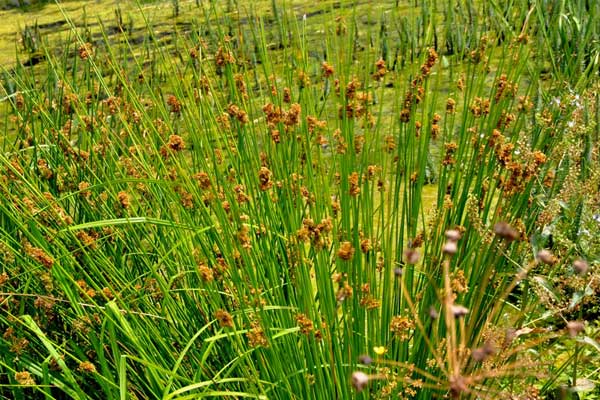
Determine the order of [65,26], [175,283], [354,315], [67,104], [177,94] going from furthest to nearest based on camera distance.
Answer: [65,26] → [67,104] → [175,283] → [177,94] → [354,315]

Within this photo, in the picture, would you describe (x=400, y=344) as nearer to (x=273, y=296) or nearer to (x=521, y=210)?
(x=273, y=296)

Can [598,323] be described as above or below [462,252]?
below

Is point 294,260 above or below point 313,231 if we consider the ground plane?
below

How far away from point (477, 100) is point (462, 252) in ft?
1.18

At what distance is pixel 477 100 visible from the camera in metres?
1.79

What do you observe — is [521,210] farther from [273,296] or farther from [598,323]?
[273,296]

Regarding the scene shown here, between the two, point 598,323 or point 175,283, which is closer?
point 175,283

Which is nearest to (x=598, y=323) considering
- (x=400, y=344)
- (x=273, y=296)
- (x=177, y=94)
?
(x=400, y=344)

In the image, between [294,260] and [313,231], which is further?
[294,260]

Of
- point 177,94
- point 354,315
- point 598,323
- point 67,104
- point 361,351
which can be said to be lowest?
point 598,323

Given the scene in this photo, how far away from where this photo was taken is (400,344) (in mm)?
1546

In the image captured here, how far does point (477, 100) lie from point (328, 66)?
43 centimetres

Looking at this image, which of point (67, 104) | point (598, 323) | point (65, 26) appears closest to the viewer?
point (598, 323)

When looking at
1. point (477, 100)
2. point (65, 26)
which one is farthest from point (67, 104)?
point (65, 26)
